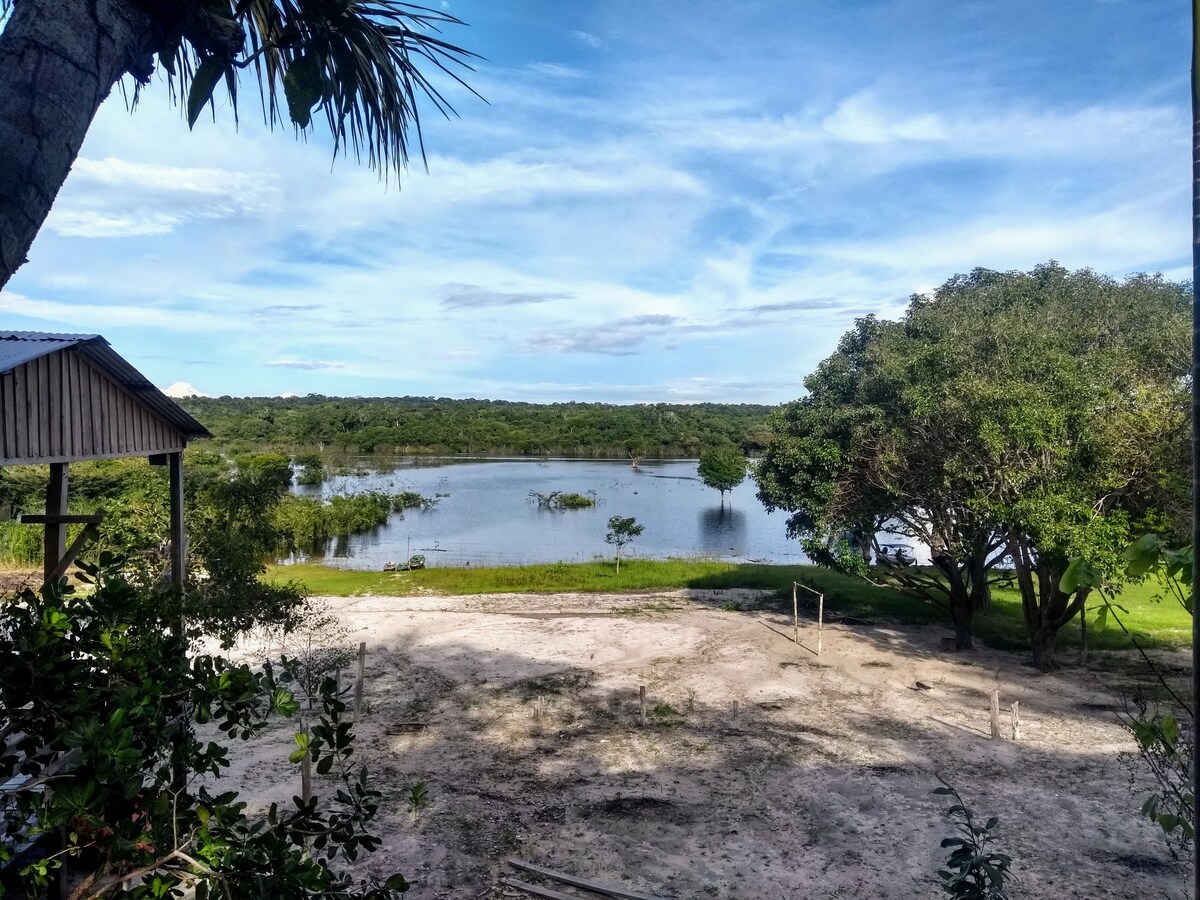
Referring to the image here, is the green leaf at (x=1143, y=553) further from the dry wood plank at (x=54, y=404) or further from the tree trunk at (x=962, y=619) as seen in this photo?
the tree trunk at (x=962, y=619)

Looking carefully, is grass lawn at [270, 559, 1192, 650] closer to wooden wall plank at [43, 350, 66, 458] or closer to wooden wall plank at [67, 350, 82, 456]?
wooden wall plank at [67, 350, 82, 456]

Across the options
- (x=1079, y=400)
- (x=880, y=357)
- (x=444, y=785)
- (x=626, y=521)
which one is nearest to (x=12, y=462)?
(x=444, y=785)

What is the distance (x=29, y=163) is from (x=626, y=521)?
27285 millimetres

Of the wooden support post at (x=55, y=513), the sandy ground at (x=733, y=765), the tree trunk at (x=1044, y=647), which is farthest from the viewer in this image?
the tree trunk at (x=1044, y=647)

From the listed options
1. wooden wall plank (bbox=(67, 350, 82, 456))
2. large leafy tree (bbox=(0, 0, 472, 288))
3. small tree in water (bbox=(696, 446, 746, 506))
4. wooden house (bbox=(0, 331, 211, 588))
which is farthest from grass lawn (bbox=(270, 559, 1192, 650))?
small tree in water (bbox=(696, 446, 746, 506))

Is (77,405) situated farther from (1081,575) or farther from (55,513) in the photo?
(1081,575)

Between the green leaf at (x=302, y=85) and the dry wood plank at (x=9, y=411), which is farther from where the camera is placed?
the dry wood plank at (x=9, y=411)

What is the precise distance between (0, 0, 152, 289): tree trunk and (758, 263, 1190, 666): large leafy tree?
11.5 meters

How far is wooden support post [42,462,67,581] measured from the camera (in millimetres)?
5789

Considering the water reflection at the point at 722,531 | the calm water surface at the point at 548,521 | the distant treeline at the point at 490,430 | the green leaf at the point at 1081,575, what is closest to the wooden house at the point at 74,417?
the green leaf at the point at 1081,575

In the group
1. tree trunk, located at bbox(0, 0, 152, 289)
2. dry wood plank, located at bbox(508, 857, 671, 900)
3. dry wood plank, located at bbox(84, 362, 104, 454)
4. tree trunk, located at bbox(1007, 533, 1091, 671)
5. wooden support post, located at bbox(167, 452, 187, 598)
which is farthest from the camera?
tree trunk, located at bbox(1007, 533, 1091, 671)

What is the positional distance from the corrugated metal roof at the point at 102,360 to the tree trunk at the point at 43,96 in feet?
8.60

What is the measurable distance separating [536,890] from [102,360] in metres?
5.45

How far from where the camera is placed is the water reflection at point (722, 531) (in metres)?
36.0
